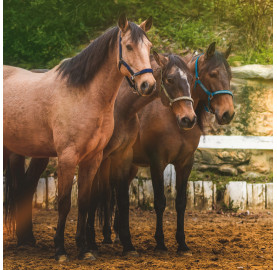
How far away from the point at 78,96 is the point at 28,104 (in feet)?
1.83

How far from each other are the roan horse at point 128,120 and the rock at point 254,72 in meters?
3.42

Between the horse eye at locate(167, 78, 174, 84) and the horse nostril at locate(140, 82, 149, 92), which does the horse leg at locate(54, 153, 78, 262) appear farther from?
the horse eye at locate(167, 78, 174, 84)

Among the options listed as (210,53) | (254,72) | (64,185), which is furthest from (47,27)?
(64,185)

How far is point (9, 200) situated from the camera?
5.00 metres

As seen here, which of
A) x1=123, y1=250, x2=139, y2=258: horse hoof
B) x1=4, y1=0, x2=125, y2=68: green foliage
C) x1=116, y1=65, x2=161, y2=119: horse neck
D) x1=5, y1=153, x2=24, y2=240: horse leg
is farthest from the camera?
x1=4, y1=0, x2=125, y2=68: green foliage

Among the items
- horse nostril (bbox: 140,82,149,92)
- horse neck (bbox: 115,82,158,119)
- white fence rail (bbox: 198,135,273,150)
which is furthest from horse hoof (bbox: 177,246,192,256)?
white fence rail (bbox: 198,135,273,150)

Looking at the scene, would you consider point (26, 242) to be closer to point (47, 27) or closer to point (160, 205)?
point (160, 205)

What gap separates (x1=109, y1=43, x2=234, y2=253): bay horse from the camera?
4832 mm

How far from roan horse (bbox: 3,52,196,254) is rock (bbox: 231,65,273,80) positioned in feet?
11.2

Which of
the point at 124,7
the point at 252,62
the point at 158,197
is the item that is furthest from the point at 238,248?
the point at 124,7

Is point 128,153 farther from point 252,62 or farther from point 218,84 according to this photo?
point 252,62

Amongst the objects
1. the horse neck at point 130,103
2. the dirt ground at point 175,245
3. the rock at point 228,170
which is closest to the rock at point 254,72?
the rock at point 228,170

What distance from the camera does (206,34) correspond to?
8859 mm

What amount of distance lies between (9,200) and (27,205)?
21cm
